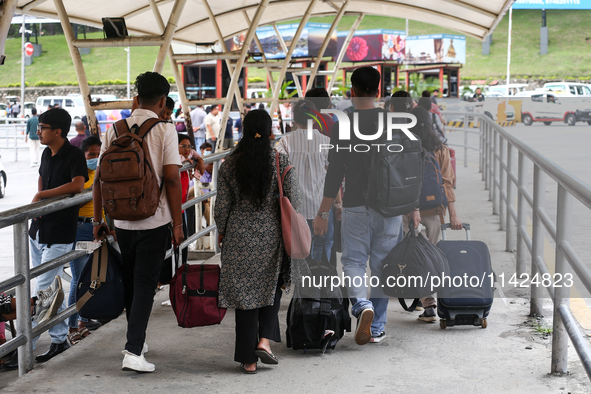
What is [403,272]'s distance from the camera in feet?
13.9

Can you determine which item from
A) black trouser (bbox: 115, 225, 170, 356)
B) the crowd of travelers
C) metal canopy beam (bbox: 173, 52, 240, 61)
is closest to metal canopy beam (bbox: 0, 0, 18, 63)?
the crowd of travelers

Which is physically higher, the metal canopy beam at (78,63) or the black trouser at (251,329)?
the metal canopy beam at (78,63)

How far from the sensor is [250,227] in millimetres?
3758

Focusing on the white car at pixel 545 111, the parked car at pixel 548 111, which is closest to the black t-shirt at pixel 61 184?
the parked car at pixel 548 111

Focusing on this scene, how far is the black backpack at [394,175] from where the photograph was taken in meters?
4.06

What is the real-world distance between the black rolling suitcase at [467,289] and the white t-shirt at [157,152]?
184 cm

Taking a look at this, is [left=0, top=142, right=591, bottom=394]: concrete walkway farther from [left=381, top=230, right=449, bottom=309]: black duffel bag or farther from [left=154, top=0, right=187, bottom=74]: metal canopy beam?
[left=154, top=0, right=187, bottom=74]: metal canopy beam

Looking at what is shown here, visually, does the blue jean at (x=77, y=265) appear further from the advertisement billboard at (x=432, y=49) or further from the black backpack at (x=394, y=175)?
the advertisement billboard at (x=432, y=49)

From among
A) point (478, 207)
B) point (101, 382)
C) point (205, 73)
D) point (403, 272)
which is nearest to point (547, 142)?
point (205, 73)

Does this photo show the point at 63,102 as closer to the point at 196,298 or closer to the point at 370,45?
the point at 370,45

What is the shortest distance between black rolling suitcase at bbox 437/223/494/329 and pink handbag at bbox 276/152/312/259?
109 centimetres

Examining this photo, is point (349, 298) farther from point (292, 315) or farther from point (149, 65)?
point (149, 65)

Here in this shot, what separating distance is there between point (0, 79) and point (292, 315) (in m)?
75.5

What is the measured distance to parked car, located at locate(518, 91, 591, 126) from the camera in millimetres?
30828
